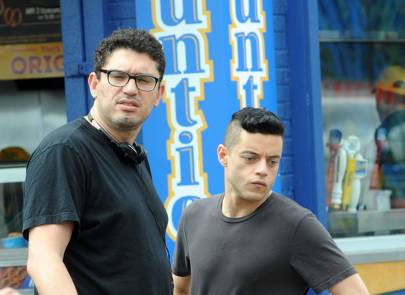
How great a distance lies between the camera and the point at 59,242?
7.58 feet

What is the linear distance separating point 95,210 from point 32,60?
350 centimetres

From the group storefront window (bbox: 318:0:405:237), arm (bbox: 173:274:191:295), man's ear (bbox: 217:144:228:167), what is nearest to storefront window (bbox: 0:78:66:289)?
storefront window (bbox: 318:0:405:237)

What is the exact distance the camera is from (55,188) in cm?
234

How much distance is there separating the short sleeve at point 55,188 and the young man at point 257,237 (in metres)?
0.76

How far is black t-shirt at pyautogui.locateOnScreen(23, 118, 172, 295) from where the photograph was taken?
234cm

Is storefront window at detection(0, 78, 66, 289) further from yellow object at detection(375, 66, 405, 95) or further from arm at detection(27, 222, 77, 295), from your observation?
arm at detection(27, 222, 77, 295)

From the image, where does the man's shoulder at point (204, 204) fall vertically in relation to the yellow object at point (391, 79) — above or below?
below

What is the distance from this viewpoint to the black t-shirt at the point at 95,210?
2344 millimetres

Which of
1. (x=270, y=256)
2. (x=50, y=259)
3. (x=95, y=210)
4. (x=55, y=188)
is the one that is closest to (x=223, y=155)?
(x=270, y=256)

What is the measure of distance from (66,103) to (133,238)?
9.85ft

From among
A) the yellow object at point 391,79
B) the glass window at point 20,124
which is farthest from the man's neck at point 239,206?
the yellow object at point 391,79

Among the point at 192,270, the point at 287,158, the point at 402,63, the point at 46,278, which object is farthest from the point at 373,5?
the point at 46,278

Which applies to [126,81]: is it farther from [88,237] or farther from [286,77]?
[286,77]

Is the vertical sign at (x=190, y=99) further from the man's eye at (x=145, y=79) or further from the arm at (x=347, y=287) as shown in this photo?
the man's eye at (x=145, y=79)
